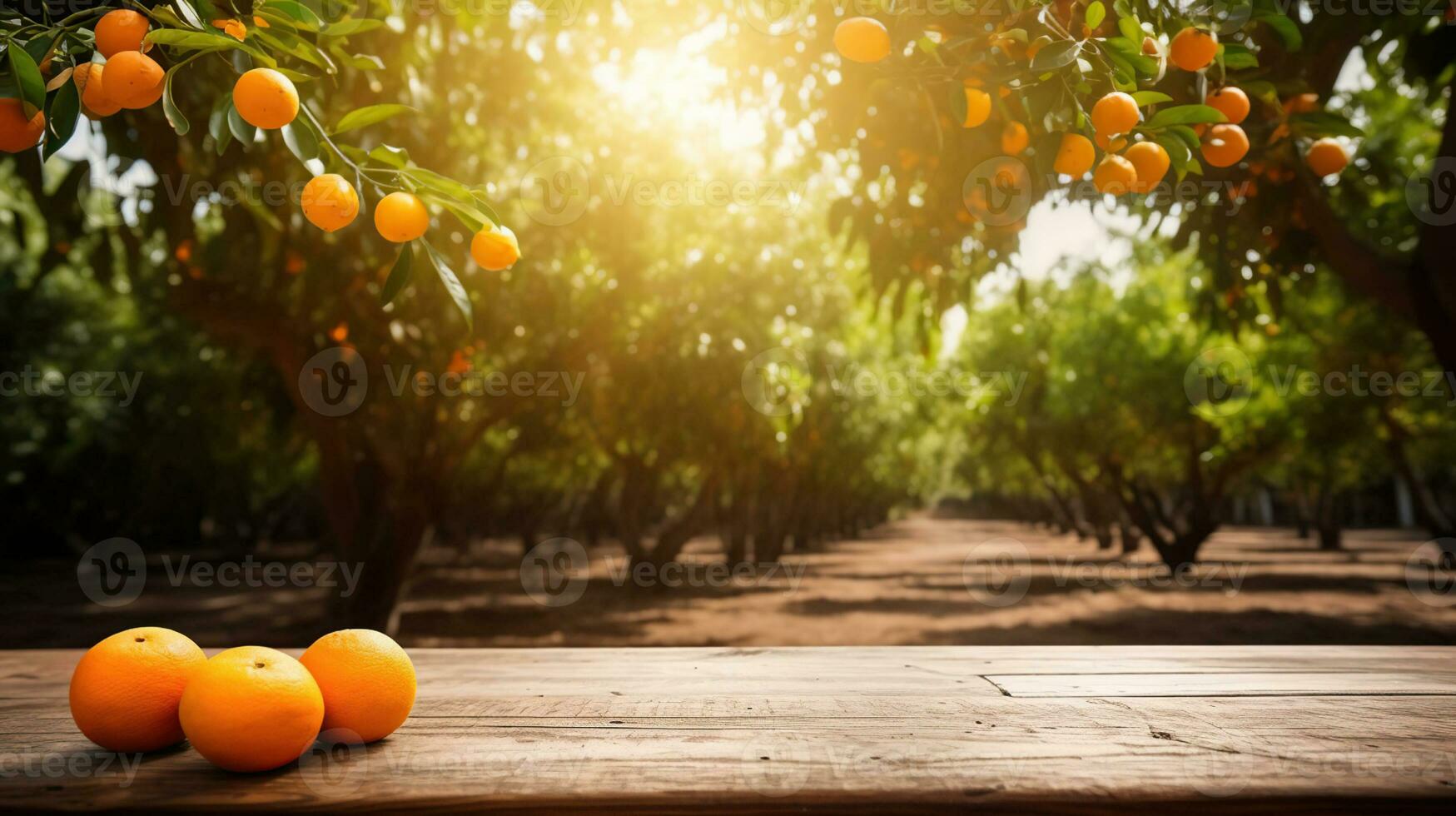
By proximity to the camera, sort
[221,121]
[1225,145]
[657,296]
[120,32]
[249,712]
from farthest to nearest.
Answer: [657,296] → [1225,145] → [221,121] → [120,32] → [249,712]

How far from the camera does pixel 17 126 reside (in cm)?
164

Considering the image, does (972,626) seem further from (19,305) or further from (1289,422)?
(19,305)

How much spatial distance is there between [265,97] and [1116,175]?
5.64 feet

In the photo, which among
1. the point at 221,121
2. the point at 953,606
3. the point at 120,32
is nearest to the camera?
the point at 120,32

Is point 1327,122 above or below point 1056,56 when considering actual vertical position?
above

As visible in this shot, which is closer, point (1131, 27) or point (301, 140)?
point (301, 140)

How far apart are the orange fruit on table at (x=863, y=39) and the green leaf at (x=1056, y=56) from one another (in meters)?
0.37

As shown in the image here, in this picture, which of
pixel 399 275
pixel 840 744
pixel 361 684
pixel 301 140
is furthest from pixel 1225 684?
pixel 301 140

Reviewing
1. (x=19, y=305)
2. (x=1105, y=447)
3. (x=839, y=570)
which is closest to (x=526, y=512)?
(x=839, y=570)

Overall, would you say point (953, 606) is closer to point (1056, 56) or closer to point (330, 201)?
point (1056, 56)

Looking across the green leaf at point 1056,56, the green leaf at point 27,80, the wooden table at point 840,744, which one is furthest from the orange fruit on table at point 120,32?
the green leaf at point 1056,56

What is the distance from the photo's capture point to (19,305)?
19.3 m

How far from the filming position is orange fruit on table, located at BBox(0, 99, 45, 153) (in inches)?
64.1

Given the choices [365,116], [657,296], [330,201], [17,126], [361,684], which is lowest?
[361,684]
